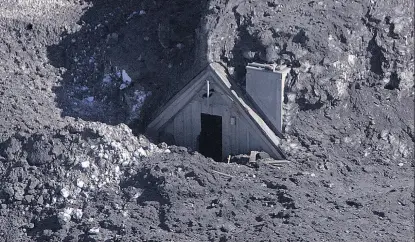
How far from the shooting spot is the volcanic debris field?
2223 cm

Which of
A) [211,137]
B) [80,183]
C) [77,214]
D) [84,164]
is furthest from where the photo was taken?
[211,137]

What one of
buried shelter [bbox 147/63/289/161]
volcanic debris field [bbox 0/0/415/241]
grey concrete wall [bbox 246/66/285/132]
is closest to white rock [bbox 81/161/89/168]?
volcanic debris field [bbox 0/0/415/241]

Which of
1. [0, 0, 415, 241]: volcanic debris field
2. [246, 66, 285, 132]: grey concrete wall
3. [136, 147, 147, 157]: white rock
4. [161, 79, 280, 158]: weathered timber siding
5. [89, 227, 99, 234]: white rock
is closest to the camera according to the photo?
[89, 227, 99, 234]: white rock

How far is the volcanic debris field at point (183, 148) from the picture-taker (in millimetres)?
22234

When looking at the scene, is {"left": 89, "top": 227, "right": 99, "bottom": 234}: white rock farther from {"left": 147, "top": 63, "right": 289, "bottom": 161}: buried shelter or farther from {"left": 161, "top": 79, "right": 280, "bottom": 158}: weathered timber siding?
{"left": 161, "top": 79, "right": 280, "bottom": 158}: weathered timber siding

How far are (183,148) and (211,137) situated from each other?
5.35 ft

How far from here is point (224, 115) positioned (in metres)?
25.0

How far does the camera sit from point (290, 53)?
81.2 ft

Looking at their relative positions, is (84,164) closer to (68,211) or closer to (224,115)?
(68,211)

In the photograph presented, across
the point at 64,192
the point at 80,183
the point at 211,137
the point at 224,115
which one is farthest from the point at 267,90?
the point at 64,192

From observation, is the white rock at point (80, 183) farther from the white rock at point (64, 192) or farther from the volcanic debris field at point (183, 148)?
the white rock at point (64, 192)

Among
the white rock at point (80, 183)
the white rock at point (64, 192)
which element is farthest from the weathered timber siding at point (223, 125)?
the white rock at point (64, 192)

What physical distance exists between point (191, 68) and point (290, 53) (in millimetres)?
2845

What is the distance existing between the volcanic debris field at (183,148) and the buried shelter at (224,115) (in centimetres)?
40
